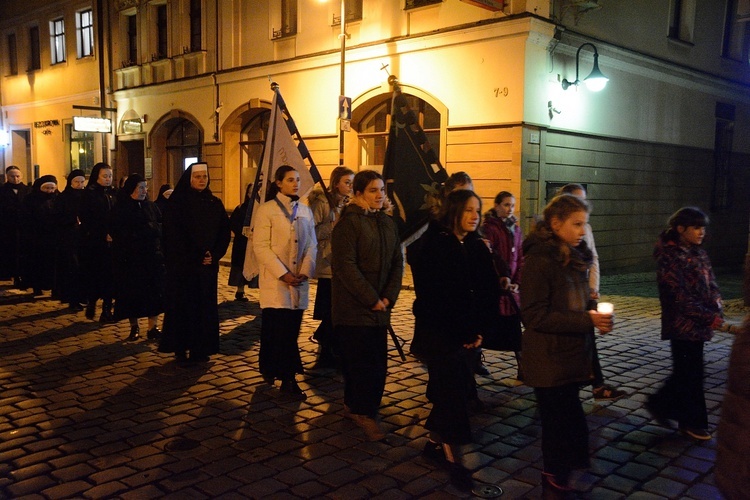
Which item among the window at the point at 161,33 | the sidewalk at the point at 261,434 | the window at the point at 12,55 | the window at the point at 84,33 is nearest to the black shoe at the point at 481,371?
the sidewalk at the point at 261,434

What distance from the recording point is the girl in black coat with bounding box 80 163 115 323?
934 cm

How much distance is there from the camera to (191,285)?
6.92 m

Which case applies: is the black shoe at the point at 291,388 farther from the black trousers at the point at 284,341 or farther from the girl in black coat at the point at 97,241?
the girl in black coat at the point at 97,241

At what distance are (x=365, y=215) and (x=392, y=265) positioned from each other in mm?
439

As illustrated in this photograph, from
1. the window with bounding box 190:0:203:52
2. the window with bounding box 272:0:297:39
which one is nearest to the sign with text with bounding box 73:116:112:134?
the window with bounding box 190:0:203:52

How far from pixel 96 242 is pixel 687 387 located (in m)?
7.79

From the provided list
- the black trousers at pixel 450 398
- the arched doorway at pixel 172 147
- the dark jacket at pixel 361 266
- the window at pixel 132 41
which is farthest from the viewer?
the window at pixel 132 41

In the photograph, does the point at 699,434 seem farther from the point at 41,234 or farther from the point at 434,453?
the point at 41,234

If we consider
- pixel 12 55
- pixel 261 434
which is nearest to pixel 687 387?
pixel 261 434

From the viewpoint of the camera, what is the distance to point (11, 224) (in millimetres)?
12711

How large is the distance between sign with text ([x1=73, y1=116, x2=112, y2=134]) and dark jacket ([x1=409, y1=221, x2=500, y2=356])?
750 inches

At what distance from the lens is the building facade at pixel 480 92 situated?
549 inches

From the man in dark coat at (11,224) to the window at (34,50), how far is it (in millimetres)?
17759

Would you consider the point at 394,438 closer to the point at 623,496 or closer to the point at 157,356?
the point at 623,496
